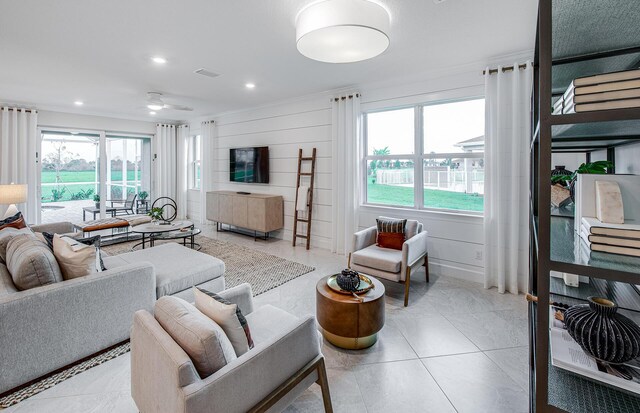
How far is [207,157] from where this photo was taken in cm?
721

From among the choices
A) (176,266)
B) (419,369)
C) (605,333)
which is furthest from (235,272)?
(605,333)

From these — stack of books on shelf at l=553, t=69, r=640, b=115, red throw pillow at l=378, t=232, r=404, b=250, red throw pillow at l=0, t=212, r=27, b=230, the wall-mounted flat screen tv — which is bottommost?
red throw pillow at l=378, t=232, r=404, b=250

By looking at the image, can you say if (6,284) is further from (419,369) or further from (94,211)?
(94,211)

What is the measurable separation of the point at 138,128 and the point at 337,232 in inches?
228

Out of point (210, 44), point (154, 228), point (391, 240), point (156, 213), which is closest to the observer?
point (210, 44)

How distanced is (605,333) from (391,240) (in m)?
2.83

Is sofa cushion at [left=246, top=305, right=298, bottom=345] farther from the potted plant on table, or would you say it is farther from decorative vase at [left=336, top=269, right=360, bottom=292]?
the potted plant on table

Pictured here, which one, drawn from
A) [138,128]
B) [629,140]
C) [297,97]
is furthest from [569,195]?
[138,128]

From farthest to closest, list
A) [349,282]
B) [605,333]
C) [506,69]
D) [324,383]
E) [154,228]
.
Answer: [154,228]
[506,69]
[349,282]
[324,383]
[605,333]

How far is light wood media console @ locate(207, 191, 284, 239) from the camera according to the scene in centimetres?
560

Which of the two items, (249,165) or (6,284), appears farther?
(249,165)

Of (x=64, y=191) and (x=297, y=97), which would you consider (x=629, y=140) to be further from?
(x=64, y=191)

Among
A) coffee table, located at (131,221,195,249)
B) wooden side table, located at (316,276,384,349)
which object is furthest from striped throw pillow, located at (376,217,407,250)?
coffee table, located at (131,221,195,249)

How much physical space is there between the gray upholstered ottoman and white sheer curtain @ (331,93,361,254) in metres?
2.25
